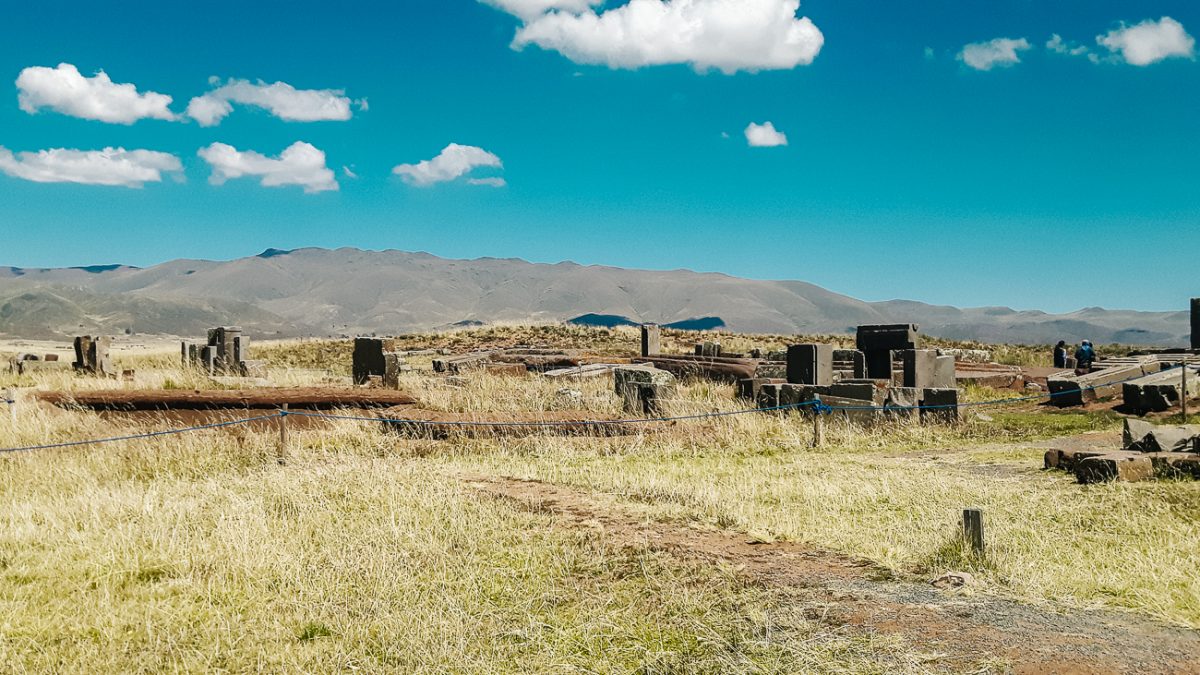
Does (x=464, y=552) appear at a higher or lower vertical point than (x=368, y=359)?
lower

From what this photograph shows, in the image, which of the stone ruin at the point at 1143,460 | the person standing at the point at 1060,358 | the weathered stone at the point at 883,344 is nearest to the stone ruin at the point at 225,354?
the weathered stone at the point at 883,344

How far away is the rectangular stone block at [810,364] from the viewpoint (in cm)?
2095

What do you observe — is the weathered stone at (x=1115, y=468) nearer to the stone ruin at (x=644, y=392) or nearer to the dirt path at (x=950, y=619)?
the dirt path at (x=950, y=619)

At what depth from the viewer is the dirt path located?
17.4 feet

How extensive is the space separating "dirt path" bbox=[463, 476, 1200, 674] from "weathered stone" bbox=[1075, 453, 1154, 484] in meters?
5.09

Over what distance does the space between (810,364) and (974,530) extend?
1370 centimetres

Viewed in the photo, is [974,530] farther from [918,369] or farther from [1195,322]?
[1195,322]

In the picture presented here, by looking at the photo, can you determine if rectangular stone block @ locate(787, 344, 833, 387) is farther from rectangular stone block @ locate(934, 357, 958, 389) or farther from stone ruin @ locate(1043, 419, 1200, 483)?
stone ruin @ locate(1043, 419, 1200, 483)

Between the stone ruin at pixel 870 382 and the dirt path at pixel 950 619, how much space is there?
8.16 m

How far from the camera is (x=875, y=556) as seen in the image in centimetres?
775

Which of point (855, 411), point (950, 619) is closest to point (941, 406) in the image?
point (855, 411)

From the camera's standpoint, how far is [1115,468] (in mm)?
11188

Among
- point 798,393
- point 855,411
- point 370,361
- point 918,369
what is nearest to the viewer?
point 855,411

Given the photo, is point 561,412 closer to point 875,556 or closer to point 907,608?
point 875,556
